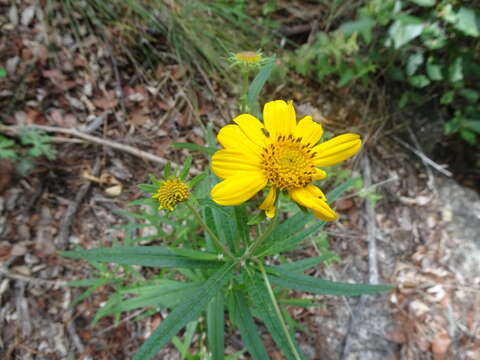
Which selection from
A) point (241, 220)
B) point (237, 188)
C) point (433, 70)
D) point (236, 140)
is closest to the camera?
point (237, 188)

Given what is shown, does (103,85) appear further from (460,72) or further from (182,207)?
(460,72)

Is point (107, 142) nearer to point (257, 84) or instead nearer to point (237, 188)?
point (257, 84)

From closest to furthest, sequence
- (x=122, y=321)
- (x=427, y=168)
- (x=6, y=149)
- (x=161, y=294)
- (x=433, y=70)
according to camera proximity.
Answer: (x=161, y=294) → (x=122, y=321) → (x=6, y=149) → (x=433, y=70) → (x=427, y=168)

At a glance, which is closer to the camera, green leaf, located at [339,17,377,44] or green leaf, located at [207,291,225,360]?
green leaf, located at [207,291,225,360]

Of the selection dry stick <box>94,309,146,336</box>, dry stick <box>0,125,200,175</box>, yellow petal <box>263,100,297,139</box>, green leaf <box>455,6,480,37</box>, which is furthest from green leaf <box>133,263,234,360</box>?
green leaf <box>455,6,480,37</box>

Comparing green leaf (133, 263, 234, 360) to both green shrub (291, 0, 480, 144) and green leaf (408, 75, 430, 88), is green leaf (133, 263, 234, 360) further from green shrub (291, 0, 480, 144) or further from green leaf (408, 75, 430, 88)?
green leaf (408, 75, 430, 88)

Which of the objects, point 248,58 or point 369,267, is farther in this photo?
point 369,267

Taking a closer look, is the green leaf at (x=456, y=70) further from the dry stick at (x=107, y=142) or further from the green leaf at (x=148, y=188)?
the green leaf at (x=148, y=188)

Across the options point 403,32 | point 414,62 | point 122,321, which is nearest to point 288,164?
point 122,321
